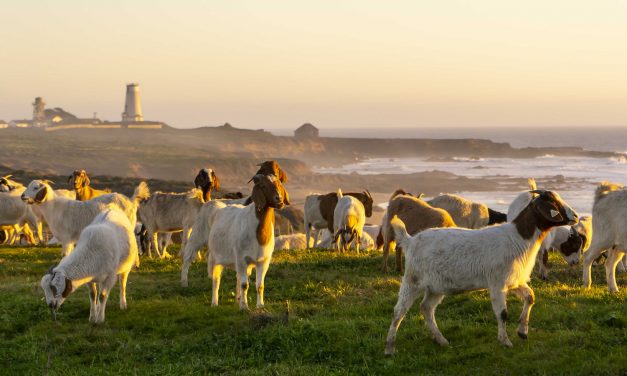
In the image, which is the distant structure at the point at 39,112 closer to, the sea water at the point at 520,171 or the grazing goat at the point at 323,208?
the sea water at the point at 520,171

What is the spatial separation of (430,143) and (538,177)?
71065 mm

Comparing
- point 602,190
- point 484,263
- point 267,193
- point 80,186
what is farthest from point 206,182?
point 484,263

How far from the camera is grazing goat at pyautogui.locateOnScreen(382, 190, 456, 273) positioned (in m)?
17.5

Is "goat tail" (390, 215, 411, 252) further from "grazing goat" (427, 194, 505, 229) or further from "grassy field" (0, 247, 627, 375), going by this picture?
"grazing goat" (427, 194, 505, 229)

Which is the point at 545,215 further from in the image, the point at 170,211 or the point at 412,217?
the point at 170,211

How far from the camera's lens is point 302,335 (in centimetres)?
1134

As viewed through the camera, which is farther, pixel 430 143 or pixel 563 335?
pixel 430 143

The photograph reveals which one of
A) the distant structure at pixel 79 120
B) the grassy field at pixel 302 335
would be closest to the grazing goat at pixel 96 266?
the grassy field at pixel 302 335

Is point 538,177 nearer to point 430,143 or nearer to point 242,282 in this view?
point 430,143

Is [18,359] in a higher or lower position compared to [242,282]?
lower

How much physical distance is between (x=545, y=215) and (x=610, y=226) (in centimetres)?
533

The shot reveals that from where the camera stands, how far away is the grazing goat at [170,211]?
21.6 m

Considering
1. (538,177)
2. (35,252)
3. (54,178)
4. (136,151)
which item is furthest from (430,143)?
(35,252)

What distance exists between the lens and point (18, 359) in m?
11.0
